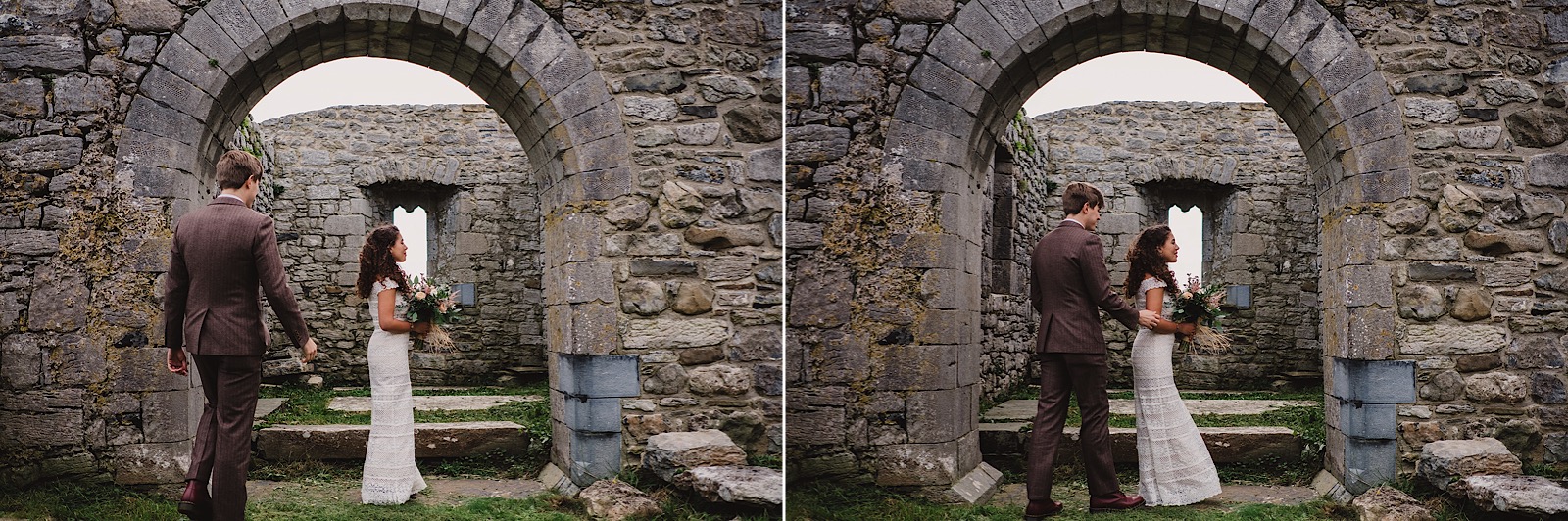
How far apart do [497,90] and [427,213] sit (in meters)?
7.28

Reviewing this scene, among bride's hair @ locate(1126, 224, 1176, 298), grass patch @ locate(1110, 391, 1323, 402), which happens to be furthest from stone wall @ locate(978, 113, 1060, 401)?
bride's hair @ locate(1126, 224, 1176, 298)

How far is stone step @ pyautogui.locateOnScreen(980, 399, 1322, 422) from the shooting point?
7238mm

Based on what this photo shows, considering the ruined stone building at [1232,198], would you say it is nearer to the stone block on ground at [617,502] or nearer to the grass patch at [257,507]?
the stone block on ground at [617,502]

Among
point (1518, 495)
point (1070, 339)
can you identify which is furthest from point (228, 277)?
point (1518, 495)

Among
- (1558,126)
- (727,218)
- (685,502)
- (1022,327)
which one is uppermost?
(1558,126)

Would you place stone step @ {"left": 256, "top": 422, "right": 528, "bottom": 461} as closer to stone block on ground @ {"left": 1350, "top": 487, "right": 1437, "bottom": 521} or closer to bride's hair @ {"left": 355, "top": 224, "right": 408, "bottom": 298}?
bride's hair @ {"left": 355, "top": 224, "right": 408, "bottom": 298}

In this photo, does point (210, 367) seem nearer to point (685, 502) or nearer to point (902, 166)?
point (685, 502)

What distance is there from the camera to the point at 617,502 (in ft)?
16.6

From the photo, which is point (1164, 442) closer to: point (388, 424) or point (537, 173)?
point (537, 173)

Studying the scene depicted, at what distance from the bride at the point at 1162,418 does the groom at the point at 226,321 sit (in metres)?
4.02

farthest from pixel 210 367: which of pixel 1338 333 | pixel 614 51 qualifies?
pixel 1338 333

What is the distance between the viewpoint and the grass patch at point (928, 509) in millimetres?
5012

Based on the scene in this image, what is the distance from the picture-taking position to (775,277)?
5449 millimetres

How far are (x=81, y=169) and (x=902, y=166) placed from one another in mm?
4178
